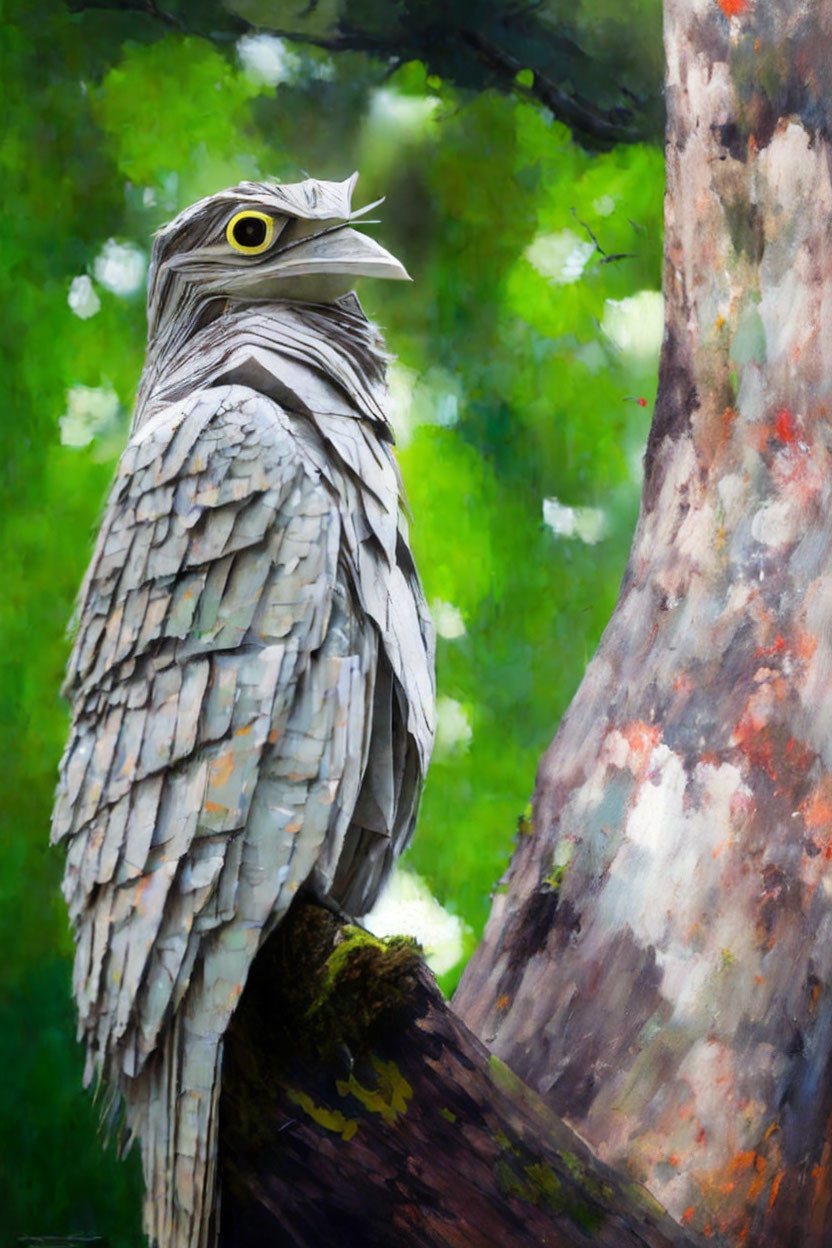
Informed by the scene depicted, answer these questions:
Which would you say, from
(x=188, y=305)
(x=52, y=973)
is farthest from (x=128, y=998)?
(x=52, y=973)

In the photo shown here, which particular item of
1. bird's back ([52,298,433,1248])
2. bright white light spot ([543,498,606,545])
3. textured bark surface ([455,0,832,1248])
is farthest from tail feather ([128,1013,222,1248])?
bright white light spot ([543,498,606,545])

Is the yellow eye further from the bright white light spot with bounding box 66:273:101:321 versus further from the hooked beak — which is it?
the bright white light spot with bounding box 66:273:101:321

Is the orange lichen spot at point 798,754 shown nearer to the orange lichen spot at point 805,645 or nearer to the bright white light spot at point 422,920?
the orange lichen spot at point 805,645

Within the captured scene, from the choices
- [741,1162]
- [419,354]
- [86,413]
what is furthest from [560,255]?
[741,1162]

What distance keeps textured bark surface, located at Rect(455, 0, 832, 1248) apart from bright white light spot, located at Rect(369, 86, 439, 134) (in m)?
0.70

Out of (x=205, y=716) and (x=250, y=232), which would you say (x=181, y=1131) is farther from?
(x=250, y=232)

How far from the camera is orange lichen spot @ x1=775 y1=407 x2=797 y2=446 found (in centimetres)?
141

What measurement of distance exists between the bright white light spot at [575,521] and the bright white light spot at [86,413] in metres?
0.75

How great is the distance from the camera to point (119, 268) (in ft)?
6.79

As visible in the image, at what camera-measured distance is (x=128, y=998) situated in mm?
1065

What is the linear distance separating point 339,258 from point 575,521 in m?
1.05

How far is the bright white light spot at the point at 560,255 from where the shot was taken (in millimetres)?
2189

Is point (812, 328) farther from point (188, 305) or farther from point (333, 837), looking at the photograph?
point (333, 837)

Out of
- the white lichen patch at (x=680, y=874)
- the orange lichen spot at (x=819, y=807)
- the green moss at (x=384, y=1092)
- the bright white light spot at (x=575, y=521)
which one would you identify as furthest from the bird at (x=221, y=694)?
the bright white light spot at (x=575, y=521)
